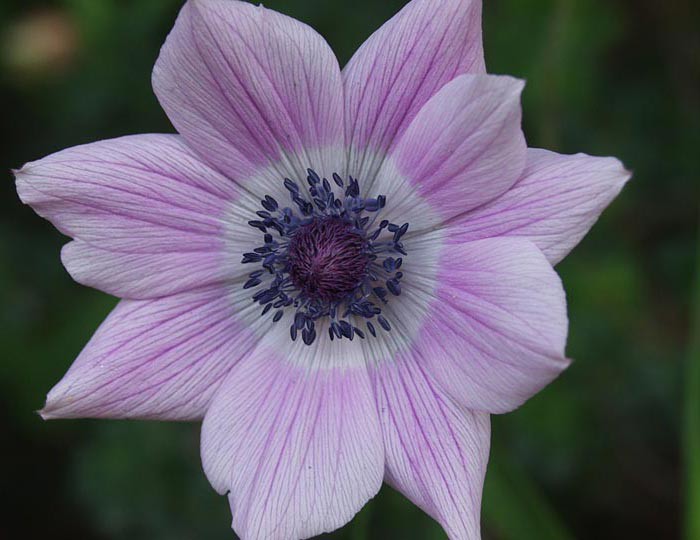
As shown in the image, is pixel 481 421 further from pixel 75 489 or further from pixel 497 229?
pixel 75 489

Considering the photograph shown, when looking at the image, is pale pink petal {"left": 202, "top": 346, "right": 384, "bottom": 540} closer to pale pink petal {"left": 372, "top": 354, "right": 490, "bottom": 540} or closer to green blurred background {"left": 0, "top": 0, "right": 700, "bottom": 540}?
pale pink petal {"left": 372, "top": 354, "right": 490, "bottom": 540}

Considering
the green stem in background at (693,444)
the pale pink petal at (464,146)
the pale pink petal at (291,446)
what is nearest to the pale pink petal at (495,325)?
the pale pink petal at (464,146)

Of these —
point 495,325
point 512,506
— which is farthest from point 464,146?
point 512,506

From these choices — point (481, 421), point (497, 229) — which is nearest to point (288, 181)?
point (497, 229)

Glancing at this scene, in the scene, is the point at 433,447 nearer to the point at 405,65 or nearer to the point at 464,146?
the point at 464,146

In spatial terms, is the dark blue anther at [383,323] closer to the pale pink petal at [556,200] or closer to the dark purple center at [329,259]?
the dark purple center at [329,259]

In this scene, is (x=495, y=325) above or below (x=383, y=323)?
above

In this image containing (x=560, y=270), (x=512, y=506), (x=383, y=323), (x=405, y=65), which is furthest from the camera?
(x=560, y=270)
